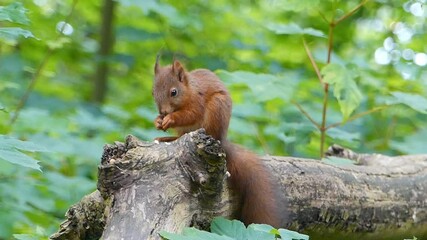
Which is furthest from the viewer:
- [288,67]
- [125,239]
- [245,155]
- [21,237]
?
[288,67]

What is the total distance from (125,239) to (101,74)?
371 centimetres

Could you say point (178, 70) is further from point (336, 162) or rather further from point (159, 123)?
point (336, 162)

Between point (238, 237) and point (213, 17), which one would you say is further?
point (213, 17)

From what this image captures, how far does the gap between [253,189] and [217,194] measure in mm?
160

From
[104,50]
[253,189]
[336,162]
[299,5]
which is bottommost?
[253,189]

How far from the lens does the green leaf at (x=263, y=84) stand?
2834 millimetres

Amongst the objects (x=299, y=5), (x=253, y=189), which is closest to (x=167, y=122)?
(x=253, y=189)

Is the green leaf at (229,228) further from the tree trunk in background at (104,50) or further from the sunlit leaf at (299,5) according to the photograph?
the tree trunk in background at (104,50)

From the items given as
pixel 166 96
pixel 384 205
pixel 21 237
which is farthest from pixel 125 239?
pixel 384 205

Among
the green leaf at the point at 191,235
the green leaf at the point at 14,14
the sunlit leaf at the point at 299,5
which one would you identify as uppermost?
the sunlit leaf at the point at 299,5

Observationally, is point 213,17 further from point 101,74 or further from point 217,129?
point 217,129

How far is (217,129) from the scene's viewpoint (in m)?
2.06

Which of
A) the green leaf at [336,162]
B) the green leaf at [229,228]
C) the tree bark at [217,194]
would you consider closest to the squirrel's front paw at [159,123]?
the tree bark at [217,194]

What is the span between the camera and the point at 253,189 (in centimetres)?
191
